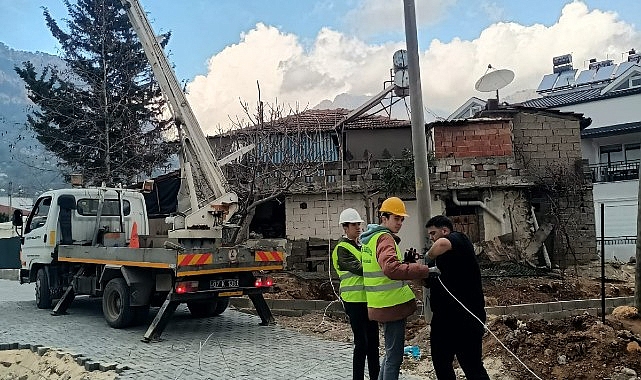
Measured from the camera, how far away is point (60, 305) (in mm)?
11102

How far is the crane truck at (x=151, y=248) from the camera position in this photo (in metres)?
8.46

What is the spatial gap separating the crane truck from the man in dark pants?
14.1ft

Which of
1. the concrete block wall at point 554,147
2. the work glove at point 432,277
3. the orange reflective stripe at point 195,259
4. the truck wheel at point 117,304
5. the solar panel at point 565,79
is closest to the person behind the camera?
the work glove at point 432,277

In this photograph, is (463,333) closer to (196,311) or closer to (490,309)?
(490,309)

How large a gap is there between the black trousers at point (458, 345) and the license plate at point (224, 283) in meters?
4.53

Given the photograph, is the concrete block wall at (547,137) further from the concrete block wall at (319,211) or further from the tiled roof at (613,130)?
the tiled roof at (613,130)

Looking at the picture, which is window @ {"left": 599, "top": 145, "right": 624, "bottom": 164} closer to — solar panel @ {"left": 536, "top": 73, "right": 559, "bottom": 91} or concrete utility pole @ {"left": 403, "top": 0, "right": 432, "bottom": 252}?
solar panel @ {"left": 536, "top": 73, "right": 559, "bottom": 91}

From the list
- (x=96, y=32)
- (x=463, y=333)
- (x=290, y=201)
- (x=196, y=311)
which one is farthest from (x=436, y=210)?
(x=96, y=32)

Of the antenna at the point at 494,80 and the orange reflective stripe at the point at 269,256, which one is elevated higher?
the antenna at the point at 494,80

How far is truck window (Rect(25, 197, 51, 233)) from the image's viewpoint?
1167 centimetres

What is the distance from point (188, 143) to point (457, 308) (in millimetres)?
7305

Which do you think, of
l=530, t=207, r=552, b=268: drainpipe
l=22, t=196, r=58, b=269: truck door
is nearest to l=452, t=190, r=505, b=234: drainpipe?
l=530, t=207, r=552, b=268: drainpipe

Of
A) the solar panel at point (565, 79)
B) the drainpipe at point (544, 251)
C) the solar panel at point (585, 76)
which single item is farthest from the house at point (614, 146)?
the drainpipe at point (544, 251)

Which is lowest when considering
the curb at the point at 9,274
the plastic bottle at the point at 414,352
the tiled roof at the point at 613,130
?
the curb at the point at 9,274
